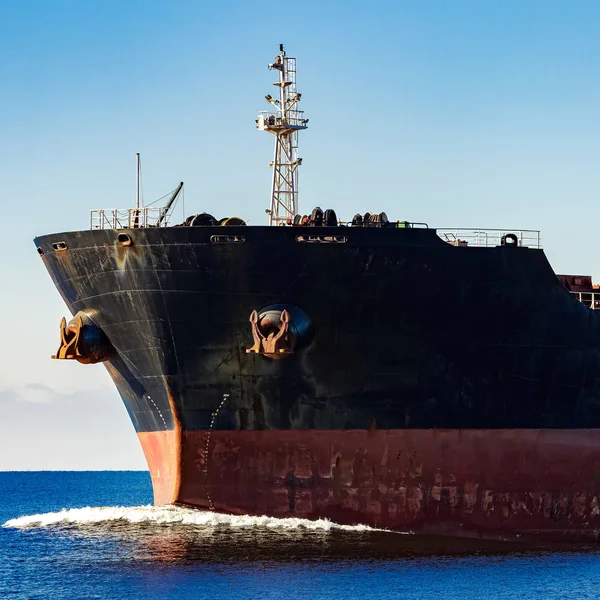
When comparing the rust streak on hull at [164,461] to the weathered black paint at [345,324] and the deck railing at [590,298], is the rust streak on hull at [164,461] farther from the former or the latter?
the deck railing at [590,298]

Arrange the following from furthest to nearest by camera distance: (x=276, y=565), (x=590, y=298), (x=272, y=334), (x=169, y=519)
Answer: (x=590, y=298) → (x=169, y=519) → (x=272, y=334) → (x=276, y=565)

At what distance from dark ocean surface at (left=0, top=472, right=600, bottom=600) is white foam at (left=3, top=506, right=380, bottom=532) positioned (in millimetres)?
40

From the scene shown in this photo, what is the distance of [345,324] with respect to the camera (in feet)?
82.1

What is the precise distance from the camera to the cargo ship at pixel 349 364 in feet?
81.4

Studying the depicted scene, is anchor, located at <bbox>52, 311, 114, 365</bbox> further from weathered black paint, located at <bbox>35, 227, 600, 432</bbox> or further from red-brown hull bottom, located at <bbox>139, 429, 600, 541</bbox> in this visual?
red-brown hull bottom, located at <bbox>139, 429, 600, 541</bbox>

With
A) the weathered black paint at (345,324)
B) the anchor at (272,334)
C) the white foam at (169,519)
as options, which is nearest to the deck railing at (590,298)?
the weathered black paint at (345,324)

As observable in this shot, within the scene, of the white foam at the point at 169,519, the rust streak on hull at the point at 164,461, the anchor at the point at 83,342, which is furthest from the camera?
the anchor at the point at 83,342

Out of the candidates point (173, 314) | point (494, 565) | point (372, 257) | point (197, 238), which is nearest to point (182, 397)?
point (173, 314)

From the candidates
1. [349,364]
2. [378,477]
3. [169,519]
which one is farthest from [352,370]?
[169,519]

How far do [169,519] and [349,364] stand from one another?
6.08 metres

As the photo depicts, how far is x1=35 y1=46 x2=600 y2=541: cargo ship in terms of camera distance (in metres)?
24.8

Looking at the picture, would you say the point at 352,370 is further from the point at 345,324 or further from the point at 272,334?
the point at 272,334

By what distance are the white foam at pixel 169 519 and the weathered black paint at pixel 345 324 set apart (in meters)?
1.99

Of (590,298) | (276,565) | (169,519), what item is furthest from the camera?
(590,298)
